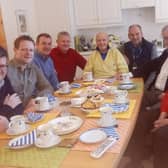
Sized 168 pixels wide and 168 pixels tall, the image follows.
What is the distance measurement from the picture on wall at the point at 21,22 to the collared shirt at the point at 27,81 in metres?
2.26

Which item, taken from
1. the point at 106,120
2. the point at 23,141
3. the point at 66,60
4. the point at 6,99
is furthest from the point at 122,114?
the point at 66,60

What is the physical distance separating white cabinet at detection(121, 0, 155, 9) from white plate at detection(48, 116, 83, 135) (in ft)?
10.9

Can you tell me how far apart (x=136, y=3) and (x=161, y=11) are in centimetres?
42

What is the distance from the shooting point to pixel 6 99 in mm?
1812

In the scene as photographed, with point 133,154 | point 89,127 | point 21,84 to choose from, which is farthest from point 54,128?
point 133,154

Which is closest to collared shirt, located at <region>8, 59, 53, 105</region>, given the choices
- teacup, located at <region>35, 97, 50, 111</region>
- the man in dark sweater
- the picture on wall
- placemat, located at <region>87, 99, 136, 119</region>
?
the man in dark sweater

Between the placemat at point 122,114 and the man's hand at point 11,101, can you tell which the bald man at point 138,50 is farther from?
the man's hand at point 11,101

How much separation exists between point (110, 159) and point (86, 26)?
12.4ft

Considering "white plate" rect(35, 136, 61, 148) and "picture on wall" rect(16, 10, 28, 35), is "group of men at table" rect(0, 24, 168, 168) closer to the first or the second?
"white plate" rect(35, 136, 61, 148)

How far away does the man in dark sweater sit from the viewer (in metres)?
1.71

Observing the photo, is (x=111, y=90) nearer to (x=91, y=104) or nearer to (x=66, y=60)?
(x=91, y=104)

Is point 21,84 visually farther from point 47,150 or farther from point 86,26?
point 86,26

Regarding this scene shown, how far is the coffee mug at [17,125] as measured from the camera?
1.51m

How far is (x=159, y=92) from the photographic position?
2840 mm
